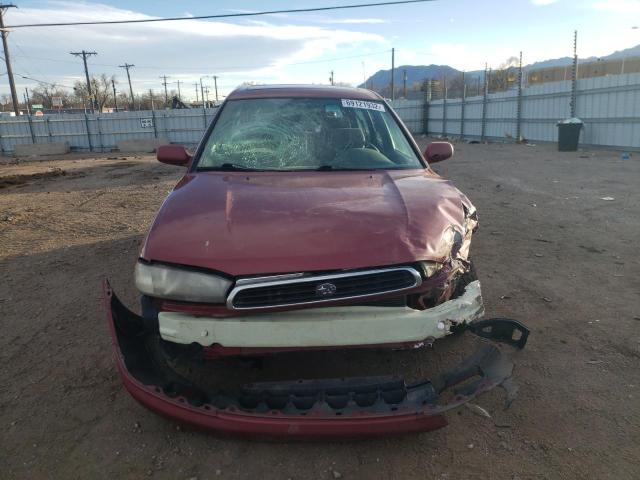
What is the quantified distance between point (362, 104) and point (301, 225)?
190 cm

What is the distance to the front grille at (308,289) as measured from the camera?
1.99 metres

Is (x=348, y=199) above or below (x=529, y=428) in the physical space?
above

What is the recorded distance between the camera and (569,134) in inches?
606

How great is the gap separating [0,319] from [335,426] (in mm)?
3114

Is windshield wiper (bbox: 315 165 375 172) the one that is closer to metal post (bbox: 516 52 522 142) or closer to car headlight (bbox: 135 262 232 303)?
car headlight (bbox: 135 262 232 303)

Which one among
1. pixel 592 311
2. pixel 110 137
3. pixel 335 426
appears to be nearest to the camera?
pixel 335 426

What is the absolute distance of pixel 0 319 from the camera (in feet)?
12.1

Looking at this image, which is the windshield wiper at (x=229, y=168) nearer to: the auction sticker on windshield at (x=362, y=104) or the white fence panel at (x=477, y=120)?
the auction sticker on windshield at (x=362, y=104)

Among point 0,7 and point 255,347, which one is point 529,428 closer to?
point 255,347

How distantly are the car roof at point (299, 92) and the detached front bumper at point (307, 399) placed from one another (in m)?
2.12

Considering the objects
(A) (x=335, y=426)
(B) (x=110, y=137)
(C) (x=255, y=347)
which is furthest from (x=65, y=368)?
(B) (x=110, y=137)

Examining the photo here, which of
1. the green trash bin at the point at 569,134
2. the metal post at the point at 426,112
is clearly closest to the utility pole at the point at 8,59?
the metal post at the point at 426,112

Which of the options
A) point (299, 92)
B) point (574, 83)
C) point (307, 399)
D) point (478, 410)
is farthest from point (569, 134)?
point (307, 399)

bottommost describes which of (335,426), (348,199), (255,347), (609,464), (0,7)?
(609,464)
